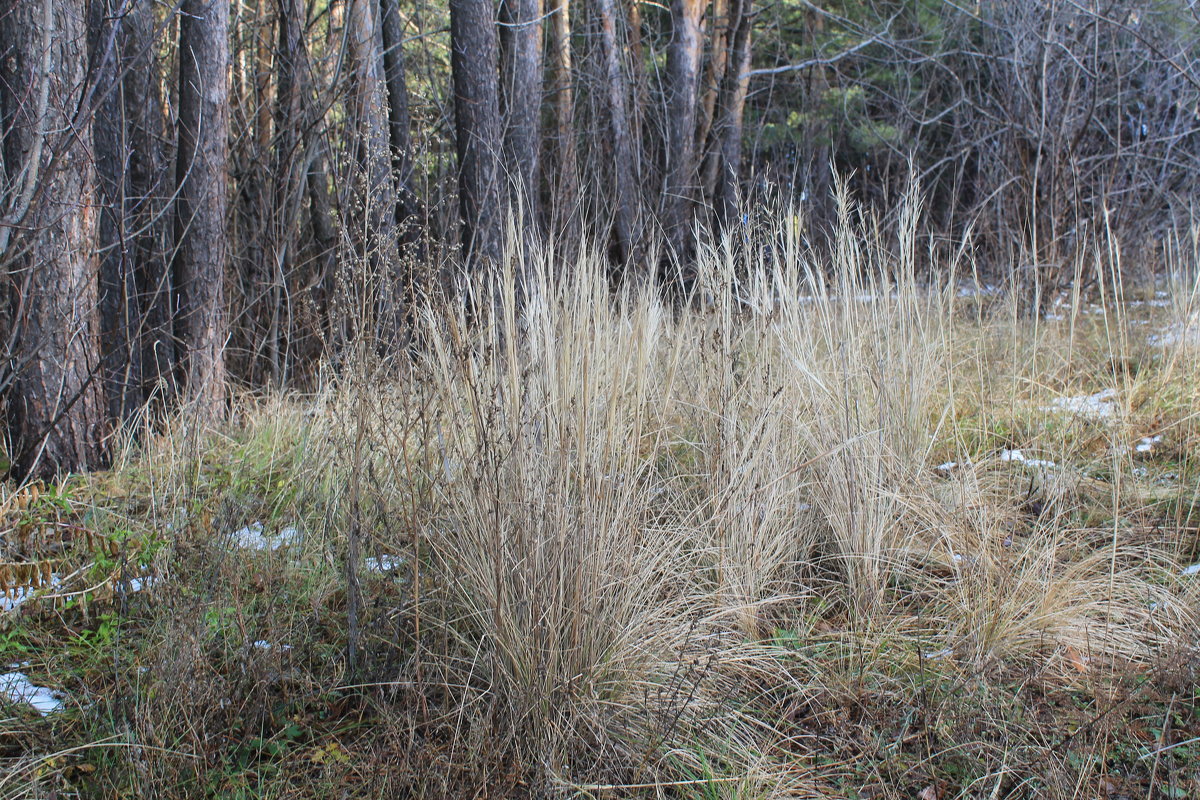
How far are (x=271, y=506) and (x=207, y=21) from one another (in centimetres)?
296

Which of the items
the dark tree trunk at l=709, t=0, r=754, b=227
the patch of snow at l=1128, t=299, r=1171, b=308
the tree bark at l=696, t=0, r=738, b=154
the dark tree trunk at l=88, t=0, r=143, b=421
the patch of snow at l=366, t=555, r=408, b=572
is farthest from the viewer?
the tree bark at l=696, t=0, r=738, b=154

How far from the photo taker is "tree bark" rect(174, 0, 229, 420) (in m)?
4.68

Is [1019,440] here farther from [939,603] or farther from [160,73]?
[160,73]

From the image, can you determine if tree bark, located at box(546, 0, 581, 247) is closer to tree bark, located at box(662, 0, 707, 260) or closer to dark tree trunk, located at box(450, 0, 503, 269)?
dark tree trunk, located at box(450, 0, 503, 269)

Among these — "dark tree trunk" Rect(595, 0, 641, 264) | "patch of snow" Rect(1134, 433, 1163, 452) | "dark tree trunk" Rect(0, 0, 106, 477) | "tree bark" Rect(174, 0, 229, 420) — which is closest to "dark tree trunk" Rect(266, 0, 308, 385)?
"tree bark" Rect(174, 0, 229, 420)

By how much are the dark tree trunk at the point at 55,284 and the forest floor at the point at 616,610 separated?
0.68 meters

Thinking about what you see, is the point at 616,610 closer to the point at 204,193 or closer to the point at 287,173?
the point at 204,193

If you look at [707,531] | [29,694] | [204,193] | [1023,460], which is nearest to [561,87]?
[204,193]

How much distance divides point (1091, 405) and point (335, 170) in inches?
164

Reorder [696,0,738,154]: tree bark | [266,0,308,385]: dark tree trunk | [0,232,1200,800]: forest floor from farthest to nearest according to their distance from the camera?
[696,0,738,154]: tree bark
[266,0,308,385]: dark tree trunk
[0,232,1200,800]: forest floor

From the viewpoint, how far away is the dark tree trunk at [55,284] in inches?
137

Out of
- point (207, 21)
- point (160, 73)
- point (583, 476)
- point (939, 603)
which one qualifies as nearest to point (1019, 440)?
point (939, 603)

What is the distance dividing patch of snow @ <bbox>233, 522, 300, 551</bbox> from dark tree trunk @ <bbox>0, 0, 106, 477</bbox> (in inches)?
37.6

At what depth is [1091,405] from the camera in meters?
4.12
